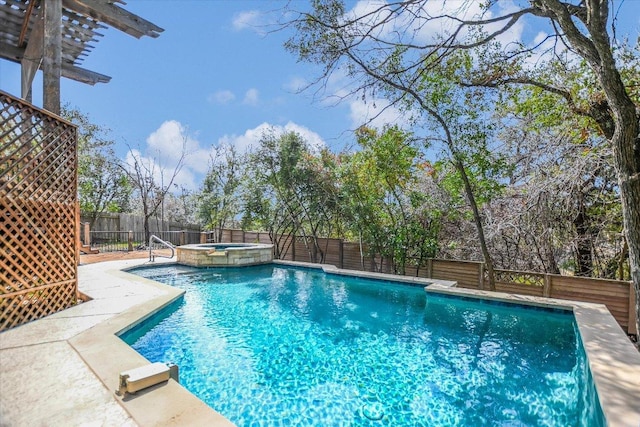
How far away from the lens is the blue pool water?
3324 millimetres

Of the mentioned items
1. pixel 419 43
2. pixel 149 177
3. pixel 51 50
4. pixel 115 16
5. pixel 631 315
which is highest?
pixel 419 43

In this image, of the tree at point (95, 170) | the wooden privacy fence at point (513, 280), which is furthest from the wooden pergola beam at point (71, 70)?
the tree at point (95, 170)

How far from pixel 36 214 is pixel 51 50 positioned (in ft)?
8.55

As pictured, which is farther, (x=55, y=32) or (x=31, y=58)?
(x=31, y=58)

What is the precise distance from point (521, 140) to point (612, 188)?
7.11 ft

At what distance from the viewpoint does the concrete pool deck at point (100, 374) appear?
2.38 m

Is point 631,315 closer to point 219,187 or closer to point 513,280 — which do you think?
point 513,280

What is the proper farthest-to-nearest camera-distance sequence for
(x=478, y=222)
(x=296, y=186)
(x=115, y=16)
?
1. (x=296, y=186)
2. (x=478, y=222)
3. (x=115, y=16)

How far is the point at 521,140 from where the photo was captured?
323 inches

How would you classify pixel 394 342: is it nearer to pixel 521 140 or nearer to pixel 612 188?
pixel 612 188

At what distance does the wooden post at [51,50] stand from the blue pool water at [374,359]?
Answer: 3.86 m

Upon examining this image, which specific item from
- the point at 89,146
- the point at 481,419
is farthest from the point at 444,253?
the point at 89,146

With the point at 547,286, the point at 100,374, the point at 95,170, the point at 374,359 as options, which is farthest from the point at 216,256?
the point at 95,170

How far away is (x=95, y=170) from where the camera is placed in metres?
16.3
